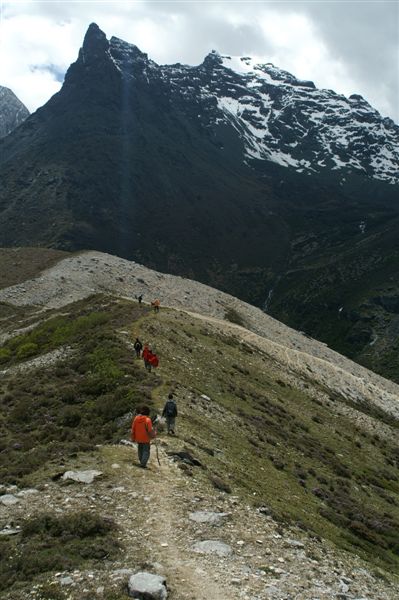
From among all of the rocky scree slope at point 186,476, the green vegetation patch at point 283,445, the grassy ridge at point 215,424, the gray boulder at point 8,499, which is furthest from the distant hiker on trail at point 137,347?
the gray boulder at point 8,499

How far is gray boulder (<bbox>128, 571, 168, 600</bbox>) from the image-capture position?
12430 millimetres

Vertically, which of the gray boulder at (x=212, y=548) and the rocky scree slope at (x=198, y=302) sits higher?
the rocky scree slope at (x=198, y=302)

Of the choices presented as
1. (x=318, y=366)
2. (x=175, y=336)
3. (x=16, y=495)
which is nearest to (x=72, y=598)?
(x=16, y=495)

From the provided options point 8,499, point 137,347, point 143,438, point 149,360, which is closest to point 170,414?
point 143,438

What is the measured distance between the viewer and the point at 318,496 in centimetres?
2553

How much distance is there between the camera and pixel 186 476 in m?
19.8

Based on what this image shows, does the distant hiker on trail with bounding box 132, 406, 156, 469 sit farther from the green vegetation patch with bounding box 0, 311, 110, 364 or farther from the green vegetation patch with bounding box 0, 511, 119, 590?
the green vegetation patch with bounding box 0, 311, 110, 364

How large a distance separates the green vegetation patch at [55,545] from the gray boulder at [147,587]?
1.42 meters

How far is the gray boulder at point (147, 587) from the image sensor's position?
12.4 m

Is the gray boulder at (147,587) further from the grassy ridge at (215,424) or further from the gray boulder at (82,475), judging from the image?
the gray boulder at (82,475)

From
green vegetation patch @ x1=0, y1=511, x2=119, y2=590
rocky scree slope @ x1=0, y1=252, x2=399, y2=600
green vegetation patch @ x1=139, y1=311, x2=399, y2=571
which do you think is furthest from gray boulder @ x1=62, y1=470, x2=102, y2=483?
green vegetation patch @ x1=139, y1=311, x2=399, y2=571

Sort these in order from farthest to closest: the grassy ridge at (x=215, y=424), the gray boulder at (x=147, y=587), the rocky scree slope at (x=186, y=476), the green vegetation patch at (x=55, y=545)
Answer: the grassy ridge at (x=215, y=424)
the rocky scree slope at (x=186, y=476)
the green vegetation patch at (x=55, y=545)
the gray boulder at (x=147, y=587)

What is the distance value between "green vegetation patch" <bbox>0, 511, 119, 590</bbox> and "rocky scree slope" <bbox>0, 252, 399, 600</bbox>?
0.05m

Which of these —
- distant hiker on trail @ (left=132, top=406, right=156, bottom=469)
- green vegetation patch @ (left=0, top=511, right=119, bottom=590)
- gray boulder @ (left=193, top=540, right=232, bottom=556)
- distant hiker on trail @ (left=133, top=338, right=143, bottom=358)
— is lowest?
green vegetation patch @ (left=0, top=511, right=119, bottom=590)
